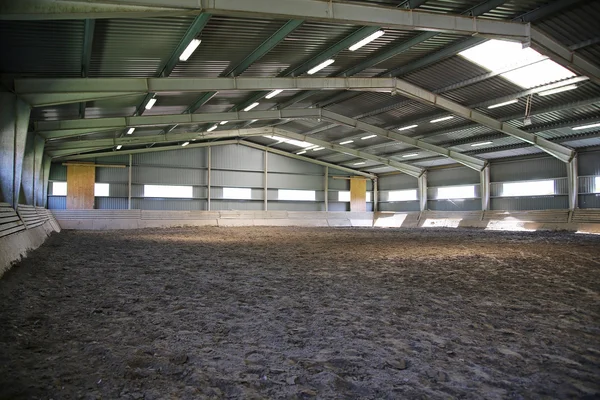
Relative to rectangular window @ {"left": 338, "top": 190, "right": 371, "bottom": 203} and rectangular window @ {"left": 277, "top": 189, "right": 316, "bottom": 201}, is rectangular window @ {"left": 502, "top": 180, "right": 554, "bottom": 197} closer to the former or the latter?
rectangular window @ {"left": 338, "top": 190, "right": 371, "bottom": 203}

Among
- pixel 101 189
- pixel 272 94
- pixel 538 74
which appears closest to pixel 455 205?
pixel 538 74

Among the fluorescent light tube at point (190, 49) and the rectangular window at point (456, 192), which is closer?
the fluorescent light tube at point (190, 49)

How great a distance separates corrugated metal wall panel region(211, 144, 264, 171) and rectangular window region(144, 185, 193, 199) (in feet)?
9.83

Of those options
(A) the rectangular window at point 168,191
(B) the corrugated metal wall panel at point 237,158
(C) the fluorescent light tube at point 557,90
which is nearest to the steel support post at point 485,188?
(C) the fluorescent light tube at point 557,90

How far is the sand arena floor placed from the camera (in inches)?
112

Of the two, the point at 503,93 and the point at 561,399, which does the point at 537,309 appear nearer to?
the point at 561,399

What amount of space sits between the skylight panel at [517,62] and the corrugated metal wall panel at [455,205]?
1493 centimetres

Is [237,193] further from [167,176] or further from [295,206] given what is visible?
[167,176]

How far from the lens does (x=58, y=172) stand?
2802 centimetres

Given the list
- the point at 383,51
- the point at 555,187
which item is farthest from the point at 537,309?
the point at 555,187

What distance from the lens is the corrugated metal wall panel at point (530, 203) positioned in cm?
2431

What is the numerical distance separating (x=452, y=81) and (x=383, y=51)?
4.30 m

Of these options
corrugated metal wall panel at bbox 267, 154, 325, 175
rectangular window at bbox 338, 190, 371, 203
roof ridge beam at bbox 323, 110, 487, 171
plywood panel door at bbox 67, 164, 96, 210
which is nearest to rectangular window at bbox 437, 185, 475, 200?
roof ridge beam at bbox 323, 110, 487, 171

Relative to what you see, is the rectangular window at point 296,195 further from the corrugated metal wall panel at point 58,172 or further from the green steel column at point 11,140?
the green steel column at point 11,140
